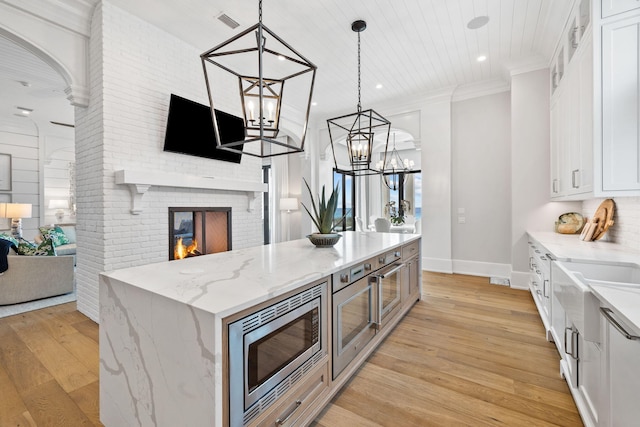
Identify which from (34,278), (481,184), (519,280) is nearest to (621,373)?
(519,280)

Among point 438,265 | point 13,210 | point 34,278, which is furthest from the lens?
point 13,210

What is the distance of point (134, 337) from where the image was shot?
4.29 ft

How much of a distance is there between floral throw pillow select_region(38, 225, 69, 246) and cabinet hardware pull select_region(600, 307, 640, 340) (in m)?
7.36

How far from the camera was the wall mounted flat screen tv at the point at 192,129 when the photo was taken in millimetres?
3480

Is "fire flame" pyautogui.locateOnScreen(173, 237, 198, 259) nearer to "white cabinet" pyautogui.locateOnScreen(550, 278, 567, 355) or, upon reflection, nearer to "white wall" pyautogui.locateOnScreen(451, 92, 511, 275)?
"white cabinet" pyautogui.locateOnScreen(550, 278, 567, 355)

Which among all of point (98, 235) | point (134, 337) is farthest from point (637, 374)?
point (98, 235)

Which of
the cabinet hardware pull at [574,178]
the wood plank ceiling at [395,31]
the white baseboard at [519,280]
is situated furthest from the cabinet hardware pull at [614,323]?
the white baseboard at [519,280]

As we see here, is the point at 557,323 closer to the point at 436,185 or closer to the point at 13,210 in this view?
the point at 436,185

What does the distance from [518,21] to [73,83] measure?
4774mm

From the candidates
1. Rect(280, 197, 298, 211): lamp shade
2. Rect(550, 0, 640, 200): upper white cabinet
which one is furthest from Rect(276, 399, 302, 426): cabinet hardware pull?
Rect(280, 197, 298, 211): lamp shade

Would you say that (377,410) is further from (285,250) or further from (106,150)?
(106,150)

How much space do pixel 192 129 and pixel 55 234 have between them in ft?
13.7

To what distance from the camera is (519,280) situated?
4.11 m

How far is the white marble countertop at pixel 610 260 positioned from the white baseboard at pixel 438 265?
76.4 inches
